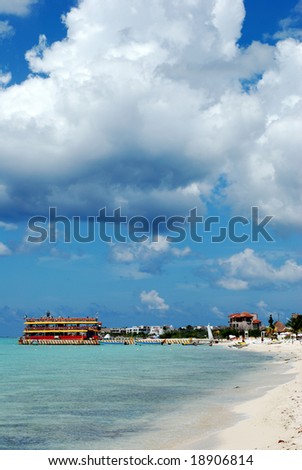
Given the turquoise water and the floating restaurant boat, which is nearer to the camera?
the turquoise water

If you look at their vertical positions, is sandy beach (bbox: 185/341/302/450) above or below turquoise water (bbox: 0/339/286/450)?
above

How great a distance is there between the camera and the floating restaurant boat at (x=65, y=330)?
536 feet

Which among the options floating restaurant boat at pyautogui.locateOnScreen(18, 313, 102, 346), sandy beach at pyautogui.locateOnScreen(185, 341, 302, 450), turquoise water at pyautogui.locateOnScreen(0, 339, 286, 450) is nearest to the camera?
sandy beach at pyautogui.locateOnScreen(185, 341, 302, 450)

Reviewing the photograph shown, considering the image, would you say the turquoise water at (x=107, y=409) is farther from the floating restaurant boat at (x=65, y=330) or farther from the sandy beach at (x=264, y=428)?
the floating restaurant boat at (x=65, y=330)

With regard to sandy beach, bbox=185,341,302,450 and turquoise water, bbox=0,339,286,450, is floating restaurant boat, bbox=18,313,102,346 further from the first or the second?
sandy beach, bbox=185,341,302,450

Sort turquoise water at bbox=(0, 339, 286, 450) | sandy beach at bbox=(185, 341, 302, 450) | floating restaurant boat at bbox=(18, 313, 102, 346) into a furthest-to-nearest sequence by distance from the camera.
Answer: floating restaurant boat at bbox=(18, 313, 102, 346)
turquoise water at bbox=(0, 339, 286, 450)
sandy beach at bbox=(185, 341, 302, 450)

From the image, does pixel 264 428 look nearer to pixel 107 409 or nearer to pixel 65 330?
pixel 107 409

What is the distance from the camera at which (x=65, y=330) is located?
165 m

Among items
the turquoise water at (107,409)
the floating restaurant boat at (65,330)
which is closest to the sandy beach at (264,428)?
the turquoise water at (107,409)

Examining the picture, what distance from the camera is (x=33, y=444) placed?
776 inches

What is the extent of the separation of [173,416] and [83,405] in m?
6.45

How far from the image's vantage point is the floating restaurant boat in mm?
163500

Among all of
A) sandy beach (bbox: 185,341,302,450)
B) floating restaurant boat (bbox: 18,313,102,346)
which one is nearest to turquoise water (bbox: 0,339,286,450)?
sandy beach (bbox: 185,341,302,450)
